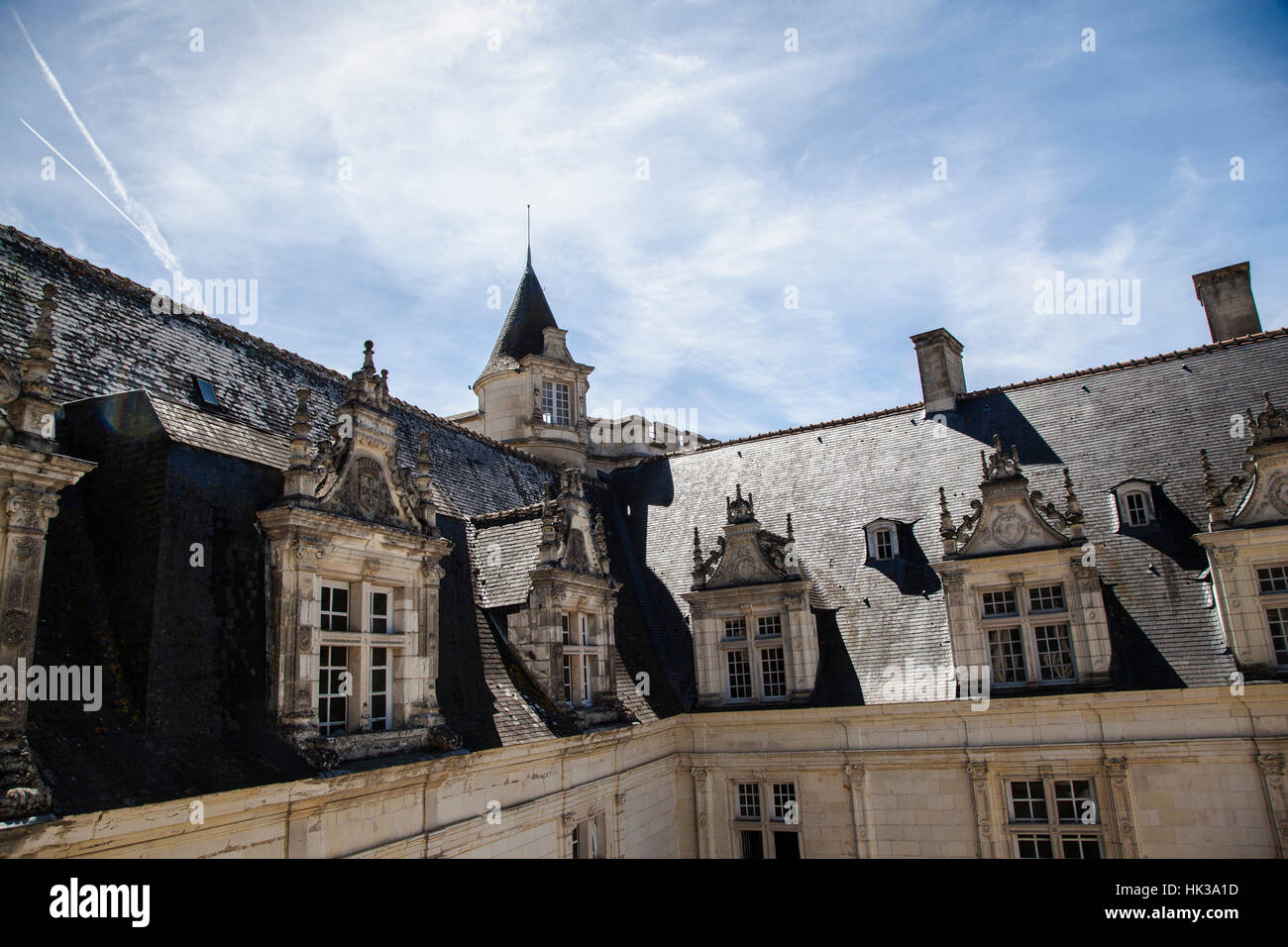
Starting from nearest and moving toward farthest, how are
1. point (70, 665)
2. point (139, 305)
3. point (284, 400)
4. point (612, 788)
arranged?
point (70, 665), point (139, 305), point (284, 400), point (612, 788)

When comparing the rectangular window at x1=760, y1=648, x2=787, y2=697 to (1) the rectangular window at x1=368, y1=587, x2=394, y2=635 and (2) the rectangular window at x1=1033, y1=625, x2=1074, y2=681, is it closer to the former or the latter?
(2) the rectangular window at x1=1033, y1=625, x2=1074, y2=681

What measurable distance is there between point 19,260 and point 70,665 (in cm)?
533

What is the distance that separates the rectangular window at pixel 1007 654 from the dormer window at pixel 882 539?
2.89m

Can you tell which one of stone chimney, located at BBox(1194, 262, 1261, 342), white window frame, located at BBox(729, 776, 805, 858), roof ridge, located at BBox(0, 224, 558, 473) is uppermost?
stone chimney, located at BBox(1194, 262, 1261, 342)

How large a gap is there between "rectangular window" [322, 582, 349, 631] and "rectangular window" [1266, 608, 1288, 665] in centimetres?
1424

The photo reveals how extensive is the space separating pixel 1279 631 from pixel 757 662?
8.83m

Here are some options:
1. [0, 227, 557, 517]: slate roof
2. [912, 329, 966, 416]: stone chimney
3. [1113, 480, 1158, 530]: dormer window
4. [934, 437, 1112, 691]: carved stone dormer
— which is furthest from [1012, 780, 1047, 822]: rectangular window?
[0, 227, 557, 517]: slate roof

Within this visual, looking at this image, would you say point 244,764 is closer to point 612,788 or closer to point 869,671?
point 612,788

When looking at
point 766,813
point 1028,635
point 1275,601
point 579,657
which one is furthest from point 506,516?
point 1275,601

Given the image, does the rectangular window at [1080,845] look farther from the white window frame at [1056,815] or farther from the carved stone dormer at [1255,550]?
the carved stone dormer at [1255,550]

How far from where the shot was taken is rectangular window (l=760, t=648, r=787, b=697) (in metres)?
16.8

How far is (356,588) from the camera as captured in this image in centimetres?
988

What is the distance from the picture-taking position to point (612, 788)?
1434 cm
